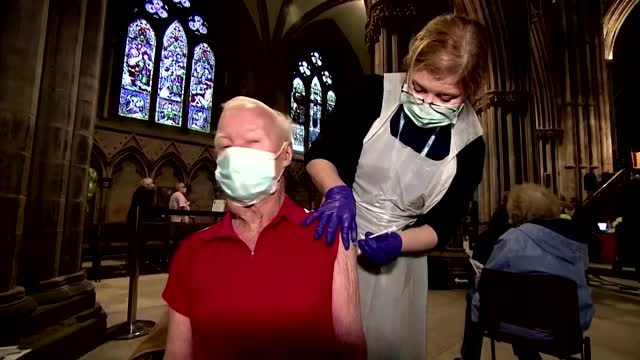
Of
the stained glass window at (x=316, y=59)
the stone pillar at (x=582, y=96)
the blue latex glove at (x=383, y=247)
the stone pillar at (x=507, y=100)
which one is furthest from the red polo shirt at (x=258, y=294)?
the stained glass window at (x=316, y=59)

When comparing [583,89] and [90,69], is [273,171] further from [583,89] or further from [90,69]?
[583,89]

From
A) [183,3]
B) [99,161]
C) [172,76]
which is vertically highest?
[183,3]

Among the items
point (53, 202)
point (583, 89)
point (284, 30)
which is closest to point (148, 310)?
point (53, 202)

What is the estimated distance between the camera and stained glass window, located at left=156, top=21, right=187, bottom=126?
1249 centimetres

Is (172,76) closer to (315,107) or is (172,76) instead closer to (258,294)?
(315,107)

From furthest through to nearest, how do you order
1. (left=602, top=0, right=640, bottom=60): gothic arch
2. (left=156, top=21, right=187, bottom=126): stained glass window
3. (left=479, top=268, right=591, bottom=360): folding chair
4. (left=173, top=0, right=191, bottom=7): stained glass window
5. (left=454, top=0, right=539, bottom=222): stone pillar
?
(left=602, top=0, right=640, bottom=60): gothic arch
(left=173, top=0, right=191, bottom=7): stained glass window
(left=156, top=21, right=187, bottom=126): stained glass window
(left=454, top=0, right=539, bottom=222): stone pillar
(left=479, top=268, right=591, bottom=360): folding chair

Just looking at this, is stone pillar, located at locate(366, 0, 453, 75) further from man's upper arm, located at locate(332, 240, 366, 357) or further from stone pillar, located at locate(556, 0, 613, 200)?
stone pillar, located at locate(556, 0, 613, 200)

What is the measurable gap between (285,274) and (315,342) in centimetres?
20

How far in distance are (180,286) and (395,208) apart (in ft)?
2.74

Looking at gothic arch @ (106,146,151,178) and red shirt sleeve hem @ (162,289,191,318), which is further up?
gothic arch @ (106,146,151,178)

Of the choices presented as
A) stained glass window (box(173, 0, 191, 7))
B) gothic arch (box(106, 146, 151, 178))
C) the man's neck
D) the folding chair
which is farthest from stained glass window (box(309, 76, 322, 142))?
the man's neck

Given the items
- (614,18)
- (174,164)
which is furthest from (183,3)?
(614,18)

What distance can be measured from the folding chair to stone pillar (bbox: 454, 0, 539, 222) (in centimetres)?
713

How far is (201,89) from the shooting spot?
13461 millimetres
